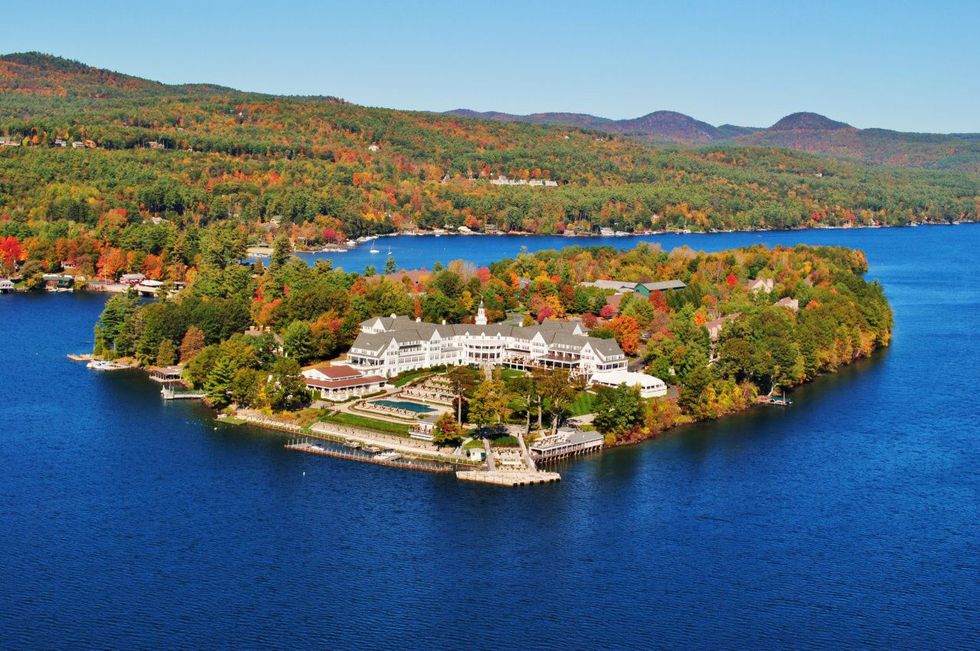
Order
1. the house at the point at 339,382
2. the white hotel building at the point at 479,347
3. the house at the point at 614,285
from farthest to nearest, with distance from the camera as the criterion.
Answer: the house at the point at 614,285 < the white hotel building at the point at 479,347 < the house at the point at 339,382

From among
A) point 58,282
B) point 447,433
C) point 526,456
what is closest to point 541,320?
point 447,433

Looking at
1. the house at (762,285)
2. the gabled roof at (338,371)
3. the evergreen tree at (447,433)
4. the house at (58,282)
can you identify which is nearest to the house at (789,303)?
the house at (762,285)

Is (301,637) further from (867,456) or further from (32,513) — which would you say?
(867,456)

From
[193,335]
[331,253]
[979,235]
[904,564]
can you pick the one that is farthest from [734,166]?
[904,564]

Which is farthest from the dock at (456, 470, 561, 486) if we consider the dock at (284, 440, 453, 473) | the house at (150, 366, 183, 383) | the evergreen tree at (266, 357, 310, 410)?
the house at (150, 366, 183, 383)

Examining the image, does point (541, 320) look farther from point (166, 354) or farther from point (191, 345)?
point (166, 354)

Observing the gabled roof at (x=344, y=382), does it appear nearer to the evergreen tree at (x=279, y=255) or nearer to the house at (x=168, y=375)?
the house at (x=168, y=375)
